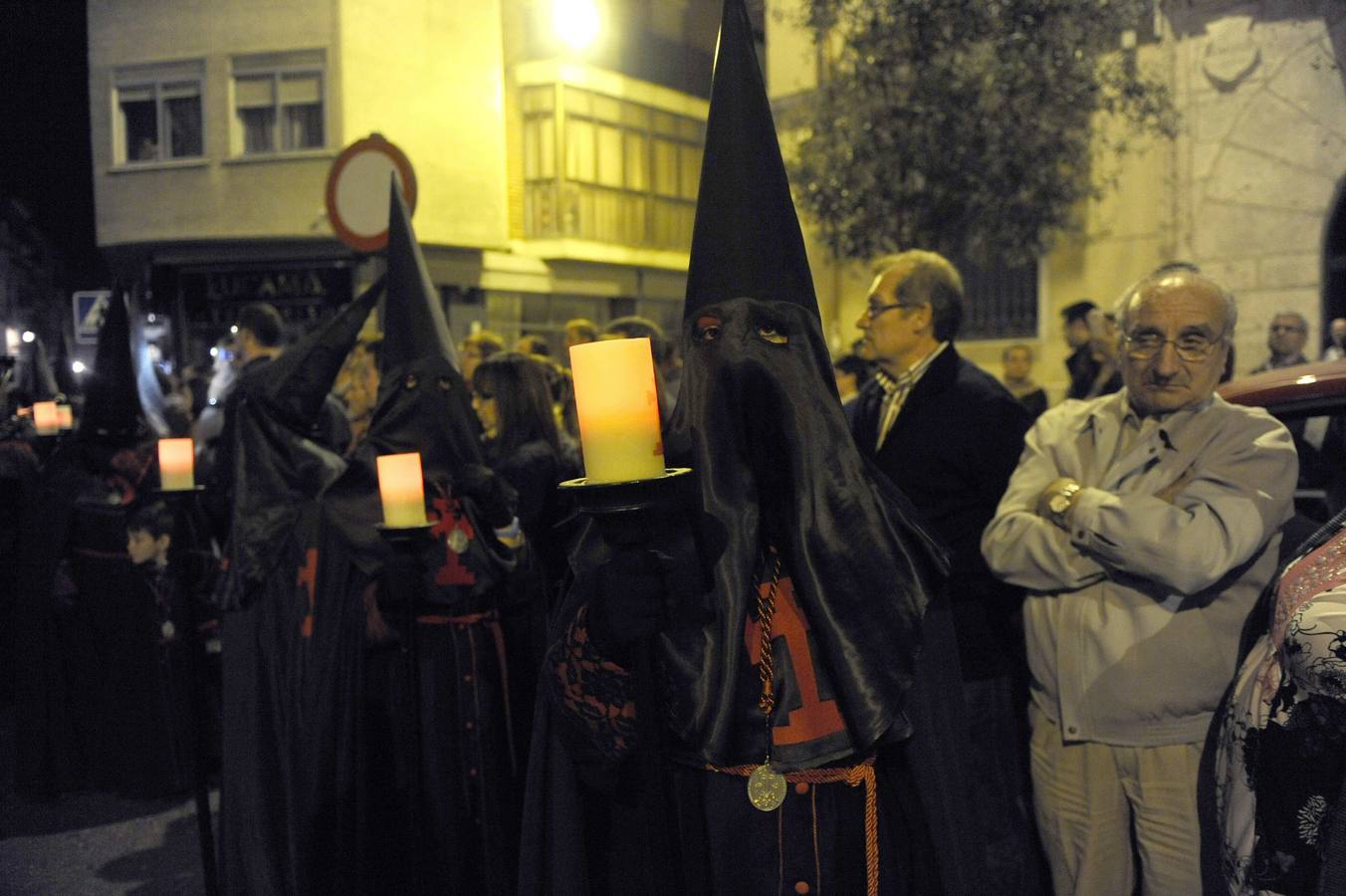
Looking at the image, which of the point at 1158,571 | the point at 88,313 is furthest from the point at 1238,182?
the point at 88,313

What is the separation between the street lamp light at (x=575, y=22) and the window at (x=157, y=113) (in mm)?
6369

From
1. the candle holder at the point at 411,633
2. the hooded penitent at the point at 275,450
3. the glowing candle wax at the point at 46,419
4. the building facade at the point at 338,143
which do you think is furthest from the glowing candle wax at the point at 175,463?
the building facade at the point at 338,143

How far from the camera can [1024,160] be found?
1306 cm

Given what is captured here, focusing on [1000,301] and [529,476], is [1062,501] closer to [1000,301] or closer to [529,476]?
[529,476]

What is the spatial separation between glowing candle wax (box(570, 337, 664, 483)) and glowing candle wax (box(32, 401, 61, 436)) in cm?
757

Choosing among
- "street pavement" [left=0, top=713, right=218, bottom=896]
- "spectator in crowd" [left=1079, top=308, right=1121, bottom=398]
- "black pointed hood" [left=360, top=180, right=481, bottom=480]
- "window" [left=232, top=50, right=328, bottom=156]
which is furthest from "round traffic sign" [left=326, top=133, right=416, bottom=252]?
"window" [left=232, top=50, right=328, bottom=156]

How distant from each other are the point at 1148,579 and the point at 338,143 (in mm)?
17702

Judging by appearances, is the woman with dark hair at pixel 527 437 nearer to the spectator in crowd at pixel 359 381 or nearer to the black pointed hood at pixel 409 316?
the black pointed hood at pixel 409 316

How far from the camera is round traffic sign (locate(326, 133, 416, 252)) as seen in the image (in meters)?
7.73

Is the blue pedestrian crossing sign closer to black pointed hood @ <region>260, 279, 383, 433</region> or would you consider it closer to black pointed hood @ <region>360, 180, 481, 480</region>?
black pointed hood @ <region>260, 279, 383, 433</region>

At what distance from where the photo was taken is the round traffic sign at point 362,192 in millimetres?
7730

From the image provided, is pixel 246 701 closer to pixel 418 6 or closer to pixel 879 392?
pixel 879 392

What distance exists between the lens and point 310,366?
4.92 m

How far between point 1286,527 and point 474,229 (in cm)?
1822
